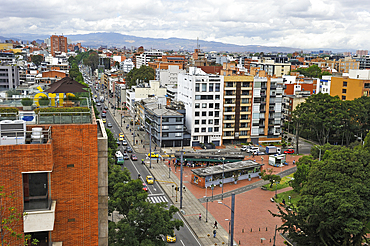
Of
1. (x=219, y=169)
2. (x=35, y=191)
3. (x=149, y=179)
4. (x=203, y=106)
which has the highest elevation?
(x=35, y=191)

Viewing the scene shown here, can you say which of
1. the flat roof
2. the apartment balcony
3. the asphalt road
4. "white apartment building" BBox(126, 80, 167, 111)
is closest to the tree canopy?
the asphalt road

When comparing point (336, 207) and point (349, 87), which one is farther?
point (349, 87)

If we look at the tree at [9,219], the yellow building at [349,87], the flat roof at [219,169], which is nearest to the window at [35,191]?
the tree at [9,219]

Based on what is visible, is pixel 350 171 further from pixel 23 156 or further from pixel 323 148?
pixel 23 156

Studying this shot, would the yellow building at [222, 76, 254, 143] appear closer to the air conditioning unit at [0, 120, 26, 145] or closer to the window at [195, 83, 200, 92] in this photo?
the window at [195, 83, 200, 92]

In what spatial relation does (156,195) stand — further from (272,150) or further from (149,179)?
(272,150)

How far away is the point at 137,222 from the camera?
122 feet

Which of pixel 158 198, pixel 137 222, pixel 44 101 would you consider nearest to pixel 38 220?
pixel 44 101

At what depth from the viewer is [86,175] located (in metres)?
20.2

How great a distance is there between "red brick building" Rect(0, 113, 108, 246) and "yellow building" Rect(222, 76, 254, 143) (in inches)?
3097

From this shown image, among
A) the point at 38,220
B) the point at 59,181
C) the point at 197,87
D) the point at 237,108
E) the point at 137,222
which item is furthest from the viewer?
the point at 237,108

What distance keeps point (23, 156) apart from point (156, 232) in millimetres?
21513

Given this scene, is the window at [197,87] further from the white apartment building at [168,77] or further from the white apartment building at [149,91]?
the white apartment building at [168,77]

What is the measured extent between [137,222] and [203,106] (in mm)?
62076
